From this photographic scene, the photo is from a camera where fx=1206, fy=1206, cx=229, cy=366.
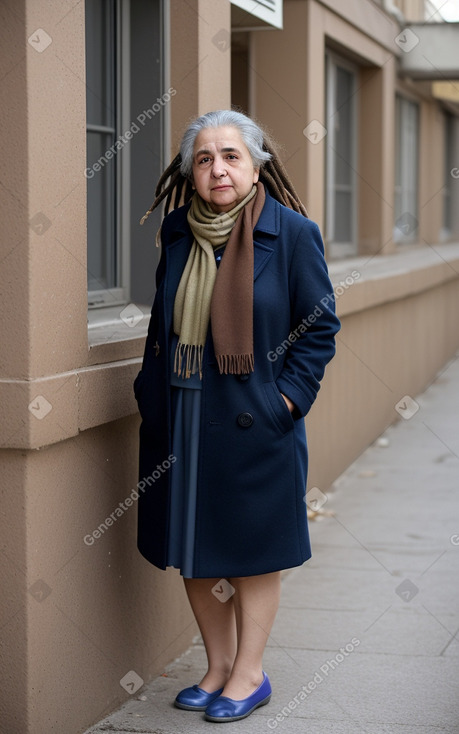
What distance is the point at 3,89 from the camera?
3.38 metres

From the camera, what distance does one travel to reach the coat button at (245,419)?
3.72 meters

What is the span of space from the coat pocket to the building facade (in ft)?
1.82

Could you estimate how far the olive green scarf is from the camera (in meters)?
3.66

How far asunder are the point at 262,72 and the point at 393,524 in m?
2.83

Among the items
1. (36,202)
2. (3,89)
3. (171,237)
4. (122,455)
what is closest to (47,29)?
(3,89)

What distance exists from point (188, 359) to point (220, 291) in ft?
0.79

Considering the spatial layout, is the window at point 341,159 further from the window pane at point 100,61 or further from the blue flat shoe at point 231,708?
the blue flat shoe at point 231,708

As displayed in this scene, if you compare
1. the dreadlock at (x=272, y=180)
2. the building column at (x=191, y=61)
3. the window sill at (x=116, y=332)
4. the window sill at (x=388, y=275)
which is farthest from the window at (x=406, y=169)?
the dreadlock at (x=272, y=180)

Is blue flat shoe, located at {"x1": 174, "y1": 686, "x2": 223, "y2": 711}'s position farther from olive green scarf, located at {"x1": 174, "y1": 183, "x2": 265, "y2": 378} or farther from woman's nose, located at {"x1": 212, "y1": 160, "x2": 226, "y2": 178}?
woman's nose, located at {"x1": 212, "y1": 160, "x2": 226, "y2": 178}

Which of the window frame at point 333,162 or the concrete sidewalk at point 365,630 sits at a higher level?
the window frame at point 333,162

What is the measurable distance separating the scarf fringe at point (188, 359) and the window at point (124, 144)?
1.24m

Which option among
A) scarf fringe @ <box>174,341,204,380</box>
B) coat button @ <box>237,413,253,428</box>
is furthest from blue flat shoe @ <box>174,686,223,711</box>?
scarf fringe @ <box>174,341,204,380</box>

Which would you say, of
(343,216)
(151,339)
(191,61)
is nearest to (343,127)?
(343,216)

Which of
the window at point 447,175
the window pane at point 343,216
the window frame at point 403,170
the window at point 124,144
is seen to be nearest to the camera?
the window at point 124,144
